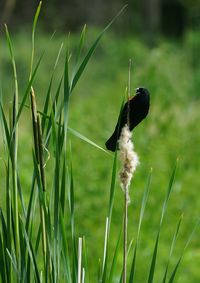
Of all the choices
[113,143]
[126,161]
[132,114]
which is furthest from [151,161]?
[126,161]

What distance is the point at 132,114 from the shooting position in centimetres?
205

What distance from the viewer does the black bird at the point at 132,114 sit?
191 cm

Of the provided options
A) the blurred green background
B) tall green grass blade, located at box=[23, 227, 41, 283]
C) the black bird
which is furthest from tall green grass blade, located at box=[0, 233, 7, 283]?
the blurred green background

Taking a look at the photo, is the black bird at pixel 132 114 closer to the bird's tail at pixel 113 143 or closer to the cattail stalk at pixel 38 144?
the bird's tail at pixel 113 143

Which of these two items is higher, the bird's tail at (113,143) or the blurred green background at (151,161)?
the bird's tail at (113,143)

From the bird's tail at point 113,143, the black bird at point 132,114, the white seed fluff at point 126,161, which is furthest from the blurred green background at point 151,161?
the white seed fluff at point 126,161

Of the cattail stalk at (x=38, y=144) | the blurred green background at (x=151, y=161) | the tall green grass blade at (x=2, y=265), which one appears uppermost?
the cattail stalk at (x=38, y=144)

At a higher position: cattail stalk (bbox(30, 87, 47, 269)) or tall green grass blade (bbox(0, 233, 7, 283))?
cattail stalk (bbox(30, 87, 47, 269))

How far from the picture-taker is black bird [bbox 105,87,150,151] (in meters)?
1.91

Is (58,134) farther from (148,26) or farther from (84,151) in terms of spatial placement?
(148,26)

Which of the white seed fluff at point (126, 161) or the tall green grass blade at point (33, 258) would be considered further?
the tall green grass blade at point (33, 258)

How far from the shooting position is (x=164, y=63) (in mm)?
6656

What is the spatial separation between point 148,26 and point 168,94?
13955 mm

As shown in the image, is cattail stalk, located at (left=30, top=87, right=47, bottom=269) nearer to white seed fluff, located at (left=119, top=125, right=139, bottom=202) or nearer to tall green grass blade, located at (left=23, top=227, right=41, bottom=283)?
tall green grass blade, located at (left=23, top=227, right=41, bottom=283)
